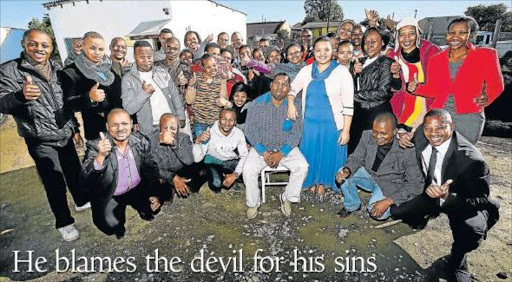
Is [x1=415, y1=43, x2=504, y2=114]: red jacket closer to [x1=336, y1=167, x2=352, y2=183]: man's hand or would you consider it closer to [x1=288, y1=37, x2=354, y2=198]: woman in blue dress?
[x1=288, y1=37, x2=354, y2=198]: woman in blue dress

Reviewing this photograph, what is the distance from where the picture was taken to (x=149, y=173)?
3.56m

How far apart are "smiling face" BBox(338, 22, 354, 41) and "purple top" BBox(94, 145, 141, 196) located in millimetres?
3931

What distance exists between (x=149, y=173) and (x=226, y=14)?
24.3 meters

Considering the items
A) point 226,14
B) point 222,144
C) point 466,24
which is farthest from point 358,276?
point 226,14

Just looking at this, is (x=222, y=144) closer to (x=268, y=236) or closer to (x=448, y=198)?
(x=268, y=236)

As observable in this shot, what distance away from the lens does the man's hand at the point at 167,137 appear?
365 cm

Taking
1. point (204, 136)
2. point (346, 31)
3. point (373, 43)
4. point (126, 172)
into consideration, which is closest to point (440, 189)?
point (373, 43)

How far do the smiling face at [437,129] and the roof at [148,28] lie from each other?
54.5 feet

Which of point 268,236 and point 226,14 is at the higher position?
point 226,14

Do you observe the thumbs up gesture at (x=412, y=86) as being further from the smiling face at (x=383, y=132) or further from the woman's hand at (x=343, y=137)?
the woman's hand at (x=343, y=137)

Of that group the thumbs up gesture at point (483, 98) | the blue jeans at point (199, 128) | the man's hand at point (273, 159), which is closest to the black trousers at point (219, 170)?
the blue jeans at point (199, 128)

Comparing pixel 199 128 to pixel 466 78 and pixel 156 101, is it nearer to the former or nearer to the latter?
pixel 156 101

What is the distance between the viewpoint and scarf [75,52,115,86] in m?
3.43

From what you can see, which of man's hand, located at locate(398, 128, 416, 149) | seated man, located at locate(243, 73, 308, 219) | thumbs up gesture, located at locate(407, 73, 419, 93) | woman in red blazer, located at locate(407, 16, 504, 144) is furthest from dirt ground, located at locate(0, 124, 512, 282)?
thumbs up gesture, located at locate(407, 73, 419, 93)
